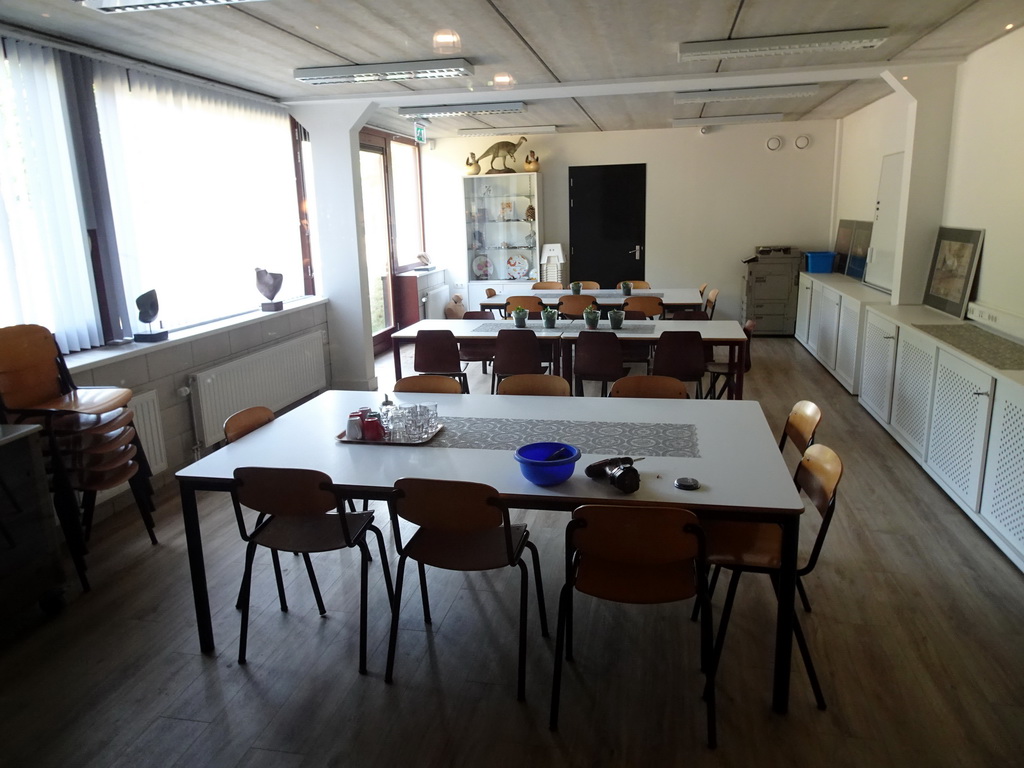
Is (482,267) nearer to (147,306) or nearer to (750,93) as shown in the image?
(750,93)

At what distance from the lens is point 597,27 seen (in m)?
4.35

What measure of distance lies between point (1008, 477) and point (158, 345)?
482 cm

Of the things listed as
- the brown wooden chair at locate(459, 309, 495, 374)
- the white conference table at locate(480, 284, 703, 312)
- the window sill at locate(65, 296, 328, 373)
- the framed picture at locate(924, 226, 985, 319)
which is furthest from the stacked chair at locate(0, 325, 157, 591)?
the framed picture at locate(924, 226, 985, 319)

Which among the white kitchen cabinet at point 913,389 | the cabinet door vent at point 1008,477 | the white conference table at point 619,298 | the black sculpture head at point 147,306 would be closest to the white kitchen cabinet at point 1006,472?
the cabinet door vent at point 1008,477

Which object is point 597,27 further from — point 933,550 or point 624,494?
point 933,550

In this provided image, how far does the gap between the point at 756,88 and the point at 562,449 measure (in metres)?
5.28

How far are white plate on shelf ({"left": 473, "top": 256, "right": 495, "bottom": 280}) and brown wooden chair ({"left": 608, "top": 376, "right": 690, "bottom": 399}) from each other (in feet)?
22.2

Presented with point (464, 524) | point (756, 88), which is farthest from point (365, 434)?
point (756, 88)

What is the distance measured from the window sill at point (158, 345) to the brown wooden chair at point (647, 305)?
312 cm

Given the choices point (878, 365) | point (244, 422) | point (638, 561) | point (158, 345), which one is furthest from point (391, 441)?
point (878, 365)

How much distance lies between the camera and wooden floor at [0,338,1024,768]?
2.34 m

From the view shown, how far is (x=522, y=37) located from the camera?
14.8 feet

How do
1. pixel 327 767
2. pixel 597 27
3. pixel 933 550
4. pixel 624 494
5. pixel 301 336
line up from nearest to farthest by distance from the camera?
1. pixel 327 767
2. pixel 624 494
3. pixel 933 550
4. pixel 597 27
5. pixel 301 336

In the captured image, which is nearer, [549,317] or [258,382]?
[258,382]
